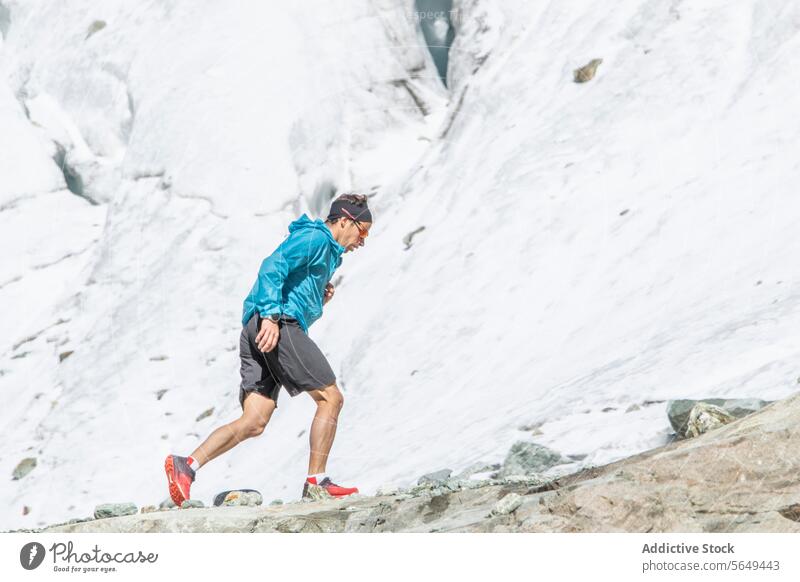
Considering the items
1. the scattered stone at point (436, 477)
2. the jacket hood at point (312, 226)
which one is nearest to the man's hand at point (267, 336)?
the jacket hood at point (312, 226)

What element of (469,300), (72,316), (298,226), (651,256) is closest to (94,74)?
(72,316)

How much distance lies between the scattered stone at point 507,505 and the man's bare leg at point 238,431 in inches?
70.9

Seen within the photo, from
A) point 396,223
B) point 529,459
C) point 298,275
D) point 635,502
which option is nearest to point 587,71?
point 396,223

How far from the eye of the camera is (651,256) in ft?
36.2

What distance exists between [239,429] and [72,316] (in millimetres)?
12283

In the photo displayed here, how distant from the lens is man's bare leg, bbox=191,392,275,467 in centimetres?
636

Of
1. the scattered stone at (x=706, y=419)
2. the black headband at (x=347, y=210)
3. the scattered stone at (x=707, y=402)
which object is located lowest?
the scattered stone at (x=707, y=402)

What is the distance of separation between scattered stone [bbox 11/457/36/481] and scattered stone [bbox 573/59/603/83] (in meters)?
8.27

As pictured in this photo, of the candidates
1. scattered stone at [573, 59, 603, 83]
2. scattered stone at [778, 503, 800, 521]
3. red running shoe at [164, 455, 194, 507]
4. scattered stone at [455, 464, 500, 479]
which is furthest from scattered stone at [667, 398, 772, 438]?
scattered stone at [573, 59, 603, 83]

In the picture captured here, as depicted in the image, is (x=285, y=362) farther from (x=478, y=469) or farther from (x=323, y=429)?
(x=478, y=469)

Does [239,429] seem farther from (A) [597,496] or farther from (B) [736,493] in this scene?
(B) [736,493]

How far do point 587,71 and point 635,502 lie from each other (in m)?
11.2
